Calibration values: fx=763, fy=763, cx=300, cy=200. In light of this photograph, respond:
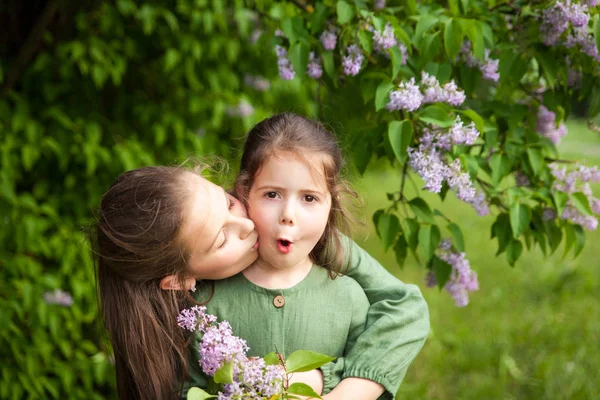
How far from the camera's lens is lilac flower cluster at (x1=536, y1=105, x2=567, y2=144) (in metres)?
2.72

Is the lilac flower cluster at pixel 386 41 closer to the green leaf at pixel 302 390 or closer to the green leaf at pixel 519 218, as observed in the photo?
the green leaf at pixel 519 218

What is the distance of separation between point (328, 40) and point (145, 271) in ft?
3.42

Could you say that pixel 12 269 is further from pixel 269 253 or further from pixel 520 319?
pixel 520 319

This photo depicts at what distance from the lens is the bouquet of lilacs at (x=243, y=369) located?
159cm

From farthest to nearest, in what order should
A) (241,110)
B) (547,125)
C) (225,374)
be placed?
1. (241,110)
2. (547,125)
3. (225,374)

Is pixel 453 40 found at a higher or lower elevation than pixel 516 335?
higher

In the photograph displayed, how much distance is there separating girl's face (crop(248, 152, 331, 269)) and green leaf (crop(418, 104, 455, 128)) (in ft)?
1.39

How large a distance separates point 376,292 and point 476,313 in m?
3.26

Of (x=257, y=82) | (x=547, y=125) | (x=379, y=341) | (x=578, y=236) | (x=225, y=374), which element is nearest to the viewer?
(x=225, y=374)

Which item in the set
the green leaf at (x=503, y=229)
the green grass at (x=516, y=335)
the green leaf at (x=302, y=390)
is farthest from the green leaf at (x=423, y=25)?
the green leaf at (x=302, y=390)

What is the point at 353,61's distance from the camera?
237cm

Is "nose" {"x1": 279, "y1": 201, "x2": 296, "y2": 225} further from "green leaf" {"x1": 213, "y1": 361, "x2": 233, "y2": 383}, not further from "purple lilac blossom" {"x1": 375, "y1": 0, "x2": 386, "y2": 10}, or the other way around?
"purple lilac blossom" {"x1": 375, "y1": 0, "x2": 386, "y2": 10}

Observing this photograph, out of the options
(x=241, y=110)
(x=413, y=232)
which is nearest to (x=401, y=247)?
(x=413, y=232)

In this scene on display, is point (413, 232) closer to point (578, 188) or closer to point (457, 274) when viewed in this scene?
point (457, 274)
